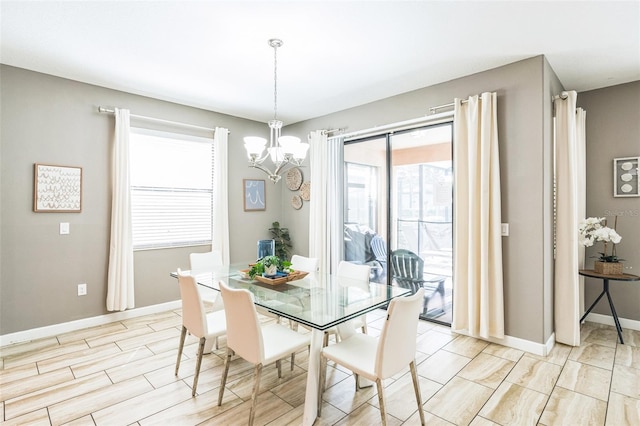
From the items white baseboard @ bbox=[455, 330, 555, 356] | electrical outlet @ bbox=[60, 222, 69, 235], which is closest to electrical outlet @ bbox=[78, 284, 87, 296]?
electrical outlet @ bbox=[60, 222, 69, 235]

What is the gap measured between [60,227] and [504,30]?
455 cm

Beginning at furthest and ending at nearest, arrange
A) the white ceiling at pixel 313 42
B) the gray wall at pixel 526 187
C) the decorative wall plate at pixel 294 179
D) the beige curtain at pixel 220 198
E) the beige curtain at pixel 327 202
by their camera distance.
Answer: the decorative wall plate at pixel 294 179
the beige curtain at pixel 327 202
the beige curtain at pixel 220 198
the gray wall at pixel 526 187
the white ceiling at pixel 313 42

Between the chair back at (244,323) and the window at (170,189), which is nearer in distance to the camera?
the chair back at (244,323)

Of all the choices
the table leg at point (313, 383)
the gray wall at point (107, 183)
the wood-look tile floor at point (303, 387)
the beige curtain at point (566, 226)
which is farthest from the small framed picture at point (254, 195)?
the beige curtain at point (566, 226)

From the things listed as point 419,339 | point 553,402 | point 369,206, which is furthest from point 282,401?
point 369,206

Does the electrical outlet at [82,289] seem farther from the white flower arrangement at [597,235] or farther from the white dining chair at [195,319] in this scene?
the white flower arrangement at [597,235]

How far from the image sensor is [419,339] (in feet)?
11.0

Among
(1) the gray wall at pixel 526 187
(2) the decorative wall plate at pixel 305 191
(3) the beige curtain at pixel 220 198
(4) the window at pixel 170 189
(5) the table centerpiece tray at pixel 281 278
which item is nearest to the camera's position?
(5) the table centerpiece tray at pixel 281 278

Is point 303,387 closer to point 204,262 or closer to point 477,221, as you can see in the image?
point 204,262

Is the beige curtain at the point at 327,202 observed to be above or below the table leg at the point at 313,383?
above

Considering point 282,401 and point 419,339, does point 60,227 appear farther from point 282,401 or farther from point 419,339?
point 419,339

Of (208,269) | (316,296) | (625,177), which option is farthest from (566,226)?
(208,269)

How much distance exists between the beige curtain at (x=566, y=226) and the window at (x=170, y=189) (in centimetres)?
414

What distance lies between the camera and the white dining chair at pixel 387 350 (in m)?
1.78
